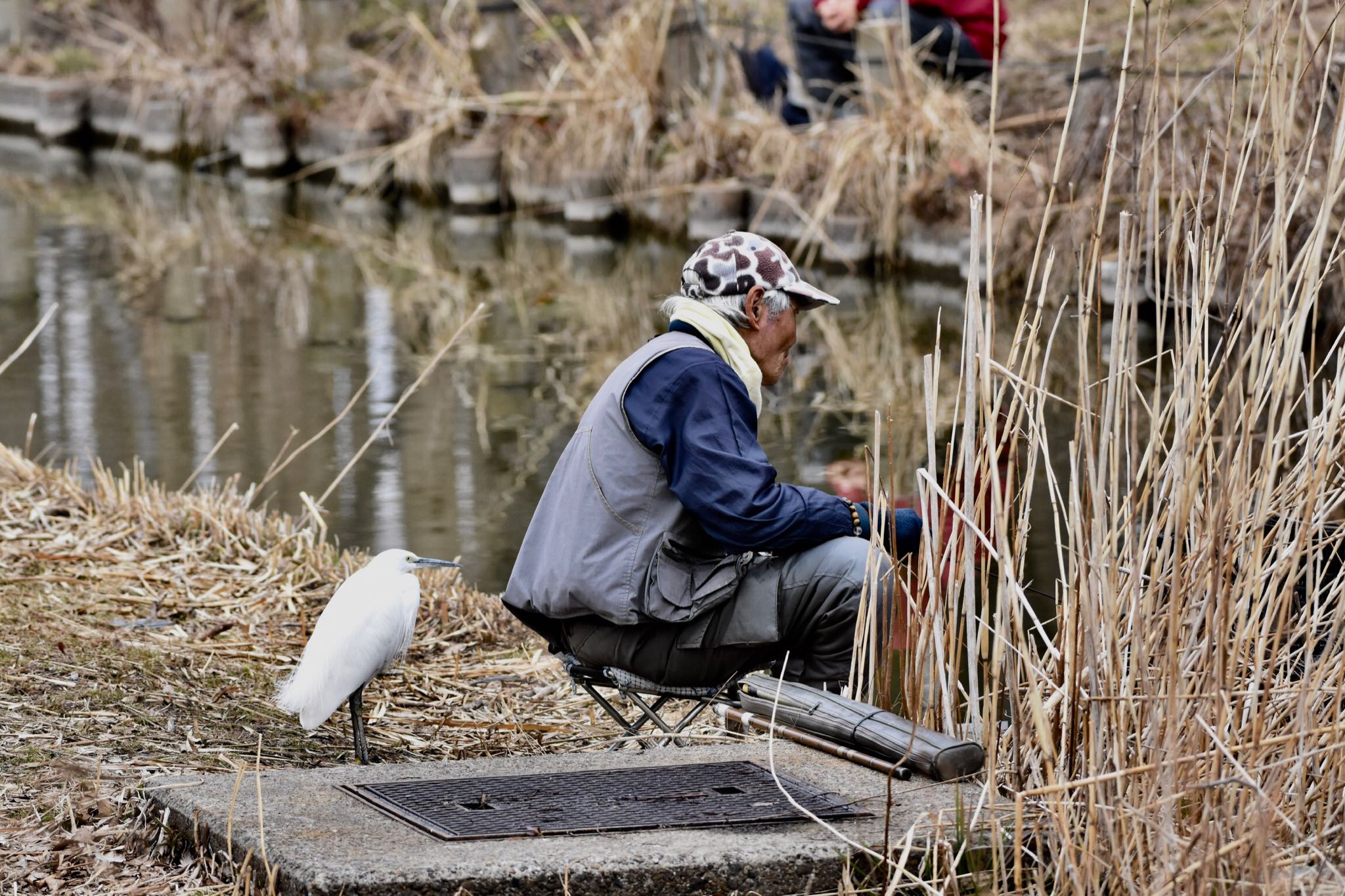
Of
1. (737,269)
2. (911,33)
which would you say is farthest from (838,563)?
(911,33)

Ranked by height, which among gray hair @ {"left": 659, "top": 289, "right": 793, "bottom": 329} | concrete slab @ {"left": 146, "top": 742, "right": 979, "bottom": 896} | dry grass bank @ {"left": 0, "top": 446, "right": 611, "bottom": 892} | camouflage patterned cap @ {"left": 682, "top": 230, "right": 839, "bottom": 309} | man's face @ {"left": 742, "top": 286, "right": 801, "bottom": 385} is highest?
camouflage patterned cap @ {"left": 682, "top": 230, "right": 839, "bottom": 309}

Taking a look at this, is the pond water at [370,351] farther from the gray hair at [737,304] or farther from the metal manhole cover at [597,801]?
the metal manhole cover at [597,801]

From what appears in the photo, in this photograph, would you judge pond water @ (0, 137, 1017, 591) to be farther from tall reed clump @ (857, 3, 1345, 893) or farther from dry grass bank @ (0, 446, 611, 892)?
tall reed clump @ (857, 3, 1345, 893)

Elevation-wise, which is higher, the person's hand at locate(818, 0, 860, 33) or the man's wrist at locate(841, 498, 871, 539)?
the person's hand at locate(818, 0, 860, 33)

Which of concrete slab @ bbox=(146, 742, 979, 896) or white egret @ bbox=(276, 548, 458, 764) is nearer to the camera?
concrete slab @ bbox=(146, 742, 979, 896)

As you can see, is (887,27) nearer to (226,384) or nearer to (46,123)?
(226,384)

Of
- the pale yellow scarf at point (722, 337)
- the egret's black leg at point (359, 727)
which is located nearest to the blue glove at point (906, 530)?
the pale yellow scarf at point (722, 337)

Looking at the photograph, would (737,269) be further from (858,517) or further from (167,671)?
(167,671)

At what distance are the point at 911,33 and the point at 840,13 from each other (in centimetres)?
46

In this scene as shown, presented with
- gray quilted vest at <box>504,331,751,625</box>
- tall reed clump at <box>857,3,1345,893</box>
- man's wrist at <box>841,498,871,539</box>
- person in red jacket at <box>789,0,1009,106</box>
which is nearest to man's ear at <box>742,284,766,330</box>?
gray quilted vest at <box>504,331,751,625</box>

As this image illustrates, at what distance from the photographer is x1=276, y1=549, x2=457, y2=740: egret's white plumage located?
2.89 metres

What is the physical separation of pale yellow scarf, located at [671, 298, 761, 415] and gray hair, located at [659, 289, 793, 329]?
2cm

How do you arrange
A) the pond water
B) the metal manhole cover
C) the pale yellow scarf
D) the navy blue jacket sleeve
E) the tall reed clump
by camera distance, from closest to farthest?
1. the tall reed clump
2. the metal manhole cover
3. the navy blue jacket sleeve
4. the pale yellow scarf
5. the pond water

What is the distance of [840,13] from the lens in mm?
9156
